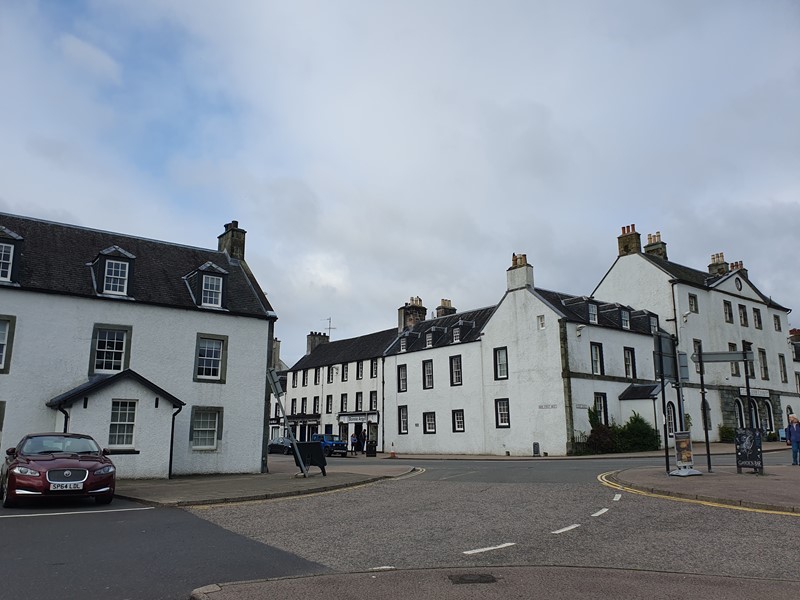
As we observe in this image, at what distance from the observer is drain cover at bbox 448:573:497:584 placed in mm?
6328

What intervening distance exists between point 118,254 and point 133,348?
331 centimetres

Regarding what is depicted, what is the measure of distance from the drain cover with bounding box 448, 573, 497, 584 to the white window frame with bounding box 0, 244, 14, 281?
18570mm

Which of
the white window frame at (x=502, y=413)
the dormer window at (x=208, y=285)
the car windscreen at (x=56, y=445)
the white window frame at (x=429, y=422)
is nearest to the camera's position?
the car windscreen at (x=56, y=445)

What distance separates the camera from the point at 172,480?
19422 mm

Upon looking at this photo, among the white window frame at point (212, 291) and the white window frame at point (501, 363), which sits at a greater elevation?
the white window frame at point (212, 291)

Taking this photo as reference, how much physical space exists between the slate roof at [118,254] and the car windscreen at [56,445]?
24.6 ft

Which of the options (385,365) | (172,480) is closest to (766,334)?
(385,365)

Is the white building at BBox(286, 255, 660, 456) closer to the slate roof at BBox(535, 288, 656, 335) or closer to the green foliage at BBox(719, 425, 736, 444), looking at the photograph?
the slate roof at BBox(535, 288, 656, 335)

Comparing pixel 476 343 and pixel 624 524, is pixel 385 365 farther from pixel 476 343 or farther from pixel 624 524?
pixel 624 524

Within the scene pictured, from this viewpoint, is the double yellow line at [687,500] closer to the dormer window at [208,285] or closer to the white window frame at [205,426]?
the white window frame at [205,426]

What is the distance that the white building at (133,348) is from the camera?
62.8ft

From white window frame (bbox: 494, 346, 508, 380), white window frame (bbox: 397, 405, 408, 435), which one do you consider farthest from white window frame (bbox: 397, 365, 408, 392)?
white window frame (bbox: 494, 346, 508, 380)

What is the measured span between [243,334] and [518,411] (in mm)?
18545

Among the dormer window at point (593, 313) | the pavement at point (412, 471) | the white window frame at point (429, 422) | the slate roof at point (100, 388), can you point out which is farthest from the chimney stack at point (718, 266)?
the slate roof at point (100, 388)
